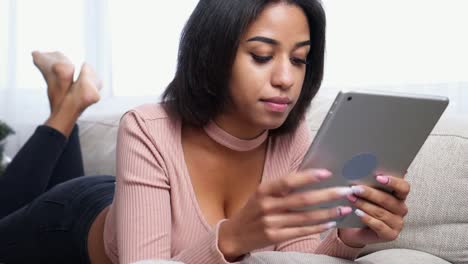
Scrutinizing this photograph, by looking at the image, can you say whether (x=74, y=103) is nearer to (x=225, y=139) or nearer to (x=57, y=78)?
(x=57, y=78)

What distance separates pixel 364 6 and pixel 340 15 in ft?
0.22

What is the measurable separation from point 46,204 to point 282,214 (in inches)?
32.1

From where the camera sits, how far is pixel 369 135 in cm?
85

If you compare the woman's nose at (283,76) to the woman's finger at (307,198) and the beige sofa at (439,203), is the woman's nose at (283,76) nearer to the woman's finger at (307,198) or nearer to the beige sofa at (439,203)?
the woman's finger at (307,198)

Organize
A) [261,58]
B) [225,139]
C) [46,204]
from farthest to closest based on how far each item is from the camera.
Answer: [46,204] < [225,139] < [261,58]

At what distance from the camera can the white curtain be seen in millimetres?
1641

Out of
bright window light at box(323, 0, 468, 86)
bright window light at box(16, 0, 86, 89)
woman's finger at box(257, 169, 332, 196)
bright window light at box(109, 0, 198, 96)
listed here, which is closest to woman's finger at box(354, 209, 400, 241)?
woman's finger at box(257, 169, 332, 196)

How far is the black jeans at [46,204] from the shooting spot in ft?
4.77

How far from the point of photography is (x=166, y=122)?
117cm

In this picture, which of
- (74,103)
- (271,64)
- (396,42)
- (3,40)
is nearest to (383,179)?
(271,64)

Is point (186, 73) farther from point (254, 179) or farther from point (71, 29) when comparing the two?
point (71, 29)

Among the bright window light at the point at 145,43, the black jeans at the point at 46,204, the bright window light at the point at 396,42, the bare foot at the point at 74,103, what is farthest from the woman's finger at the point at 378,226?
the bright window light at the point at 145,43

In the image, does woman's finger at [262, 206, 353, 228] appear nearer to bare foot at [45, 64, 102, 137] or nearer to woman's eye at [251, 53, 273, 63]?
woman's eye at [251, 53, 273, 63]

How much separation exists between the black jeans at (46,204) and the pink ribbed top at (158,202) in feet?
0.80
